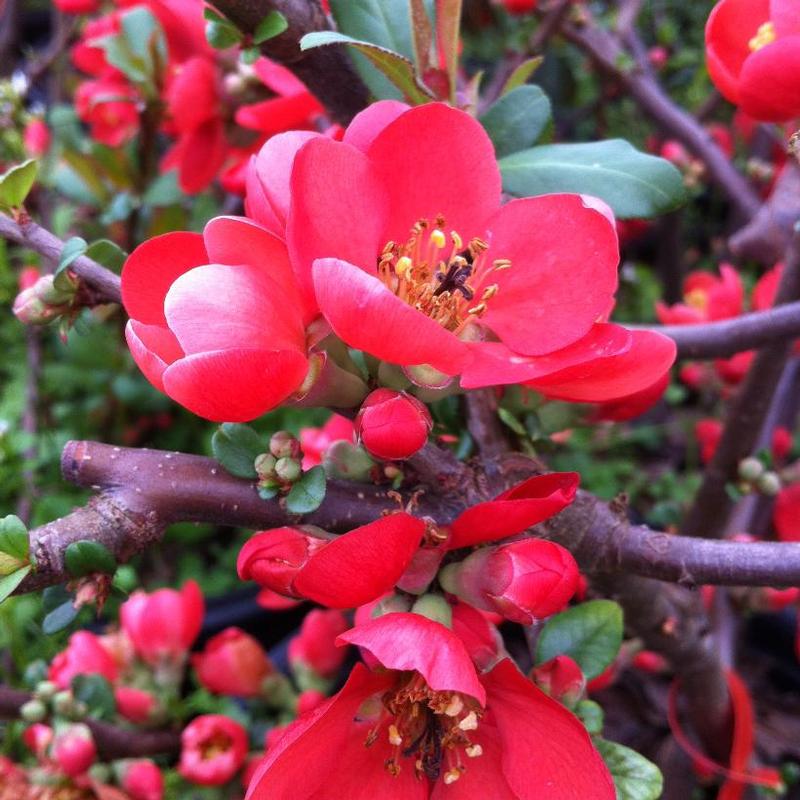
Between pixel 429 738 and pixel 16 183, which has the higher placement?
pixel 16 183

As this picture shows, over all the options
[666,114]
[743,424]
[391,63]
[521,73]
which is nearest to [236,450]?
[391,63]

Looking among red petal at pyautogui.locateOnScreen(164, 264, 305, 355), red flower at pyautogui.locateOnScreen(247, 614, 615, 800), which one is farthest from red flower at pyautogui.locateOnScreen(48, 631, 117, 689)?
red petal at pyautogui.locateOnScreen(164, 264, 305, 355)

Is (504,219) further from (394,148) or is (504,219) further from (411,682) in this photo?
(411,682)

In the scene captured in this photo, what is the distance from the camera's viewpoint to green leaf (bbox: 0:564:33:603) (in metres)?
0.37

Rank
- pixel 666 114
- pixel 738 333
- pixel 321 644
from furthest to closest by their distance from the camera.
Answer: pixel 666 114 → pixel 321 644 → pixel 738 333

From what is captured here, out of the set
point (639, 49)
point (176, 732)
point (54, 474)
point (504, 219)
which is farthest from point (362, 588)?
point (639, 49)

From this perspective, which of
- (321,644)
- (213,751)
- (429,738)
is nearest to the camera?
(429,738)

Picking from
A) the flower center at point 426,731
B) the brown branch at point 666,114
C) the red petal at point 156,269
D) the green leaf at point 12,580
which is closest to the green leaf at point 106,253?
the red petal at point 156,269

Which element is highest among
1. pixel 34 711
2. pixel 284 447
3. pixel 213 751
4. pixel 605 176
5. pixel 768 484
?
pixel 605 176

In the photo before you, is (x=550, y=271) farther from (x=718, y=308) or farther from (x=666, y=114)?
(x=666, y=114)

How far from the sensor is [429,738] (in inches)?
17.7

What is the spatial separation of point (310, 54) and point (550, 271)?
244 mm

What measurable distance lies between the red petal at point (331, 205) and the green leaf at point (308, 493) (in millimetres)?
103

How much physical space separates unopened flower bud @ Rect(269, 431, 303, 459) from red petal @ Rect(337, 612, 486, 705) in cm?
10
